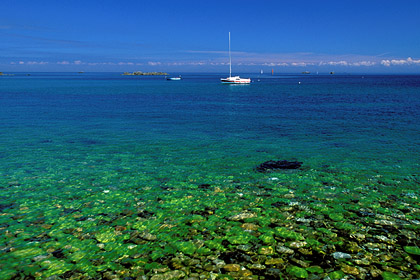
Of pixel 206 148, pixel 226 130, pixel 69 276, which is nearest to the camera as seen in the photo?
pixel 69 276

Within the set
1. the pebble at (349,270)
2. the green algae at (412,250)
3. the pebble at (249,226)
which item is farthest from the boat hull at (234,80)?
the pebble at (349,270)

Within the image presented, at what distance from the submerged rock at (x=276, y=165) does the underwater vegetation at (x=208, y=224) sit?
507 millimetres

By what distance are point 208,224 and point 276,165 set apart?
938 centimetres

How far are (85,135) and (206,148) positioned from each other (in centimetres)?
1338

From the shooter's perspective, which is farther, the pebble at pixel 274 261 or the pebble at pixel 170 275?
the pebble at pixel 274 261

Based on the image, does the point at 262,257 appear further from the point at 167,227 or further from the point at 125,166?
the point at 125,166

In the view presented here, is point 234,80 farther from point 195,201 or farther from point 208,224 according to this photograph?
point 208,224

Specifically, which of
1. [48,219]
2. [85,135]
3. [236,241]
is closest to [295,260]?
[236,241]

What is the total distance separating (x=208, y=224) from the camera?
12273 mm

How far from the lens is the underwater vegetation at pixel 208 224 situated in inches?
369

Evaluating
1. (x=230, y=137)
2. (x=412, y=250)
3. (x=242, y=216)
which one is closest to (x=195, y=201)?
(x=242, y=216)

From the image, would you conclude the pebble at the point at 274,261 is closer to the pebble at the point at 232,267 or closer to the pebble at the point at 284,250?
the pebble at the point at 284,250

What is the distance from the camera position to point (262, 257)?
9.88 metres

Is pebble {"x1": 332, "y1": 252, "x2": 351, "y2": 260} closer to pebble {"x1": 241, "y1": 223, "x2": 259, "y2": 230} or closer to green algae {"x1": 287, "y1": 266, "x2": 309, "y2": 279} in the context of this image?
green algae {"x1": 287, "y1": 266, "x2": 309, "y2": 279}
